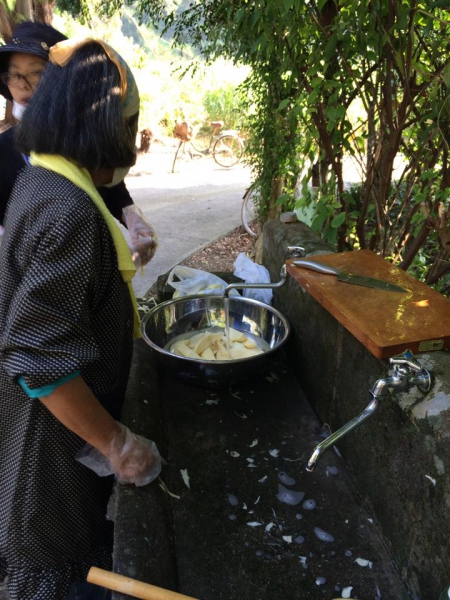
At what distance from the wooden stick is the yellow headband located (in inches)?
46.9

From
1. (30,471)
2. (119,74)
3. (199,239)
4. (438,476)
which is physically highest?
(119,74)

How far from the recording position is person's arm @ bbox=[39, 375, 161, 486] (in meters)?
Answer: 1.18

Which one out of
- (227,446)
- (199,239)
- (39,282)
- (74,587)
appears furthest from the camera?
(199,239)

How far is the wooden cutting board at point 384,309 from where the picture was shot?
4.31 ft

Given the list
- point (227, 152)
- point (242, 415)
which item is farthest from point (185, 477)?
point (227, 152)

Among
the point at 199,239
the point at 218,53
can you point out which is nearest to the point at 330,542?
the point at 218,53

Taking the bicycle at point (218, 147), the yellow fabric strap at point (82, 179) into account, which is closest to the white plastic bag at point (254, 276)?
the yellow fabric strap at point (82, 179)

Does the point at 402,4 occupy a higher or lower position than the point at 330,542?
higher

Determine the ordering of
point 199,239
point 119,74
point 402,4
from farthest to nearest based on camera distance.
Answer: point 199,239
point 402,4
point 119,74

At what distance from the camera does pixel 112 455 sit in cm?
Answer: 137

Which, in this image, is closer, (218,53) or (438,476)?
(438,476)

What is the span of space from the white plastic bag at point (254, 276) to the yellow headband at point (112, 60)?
1.37m

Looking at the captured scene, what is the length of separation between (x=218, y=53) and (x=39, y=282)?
580cm

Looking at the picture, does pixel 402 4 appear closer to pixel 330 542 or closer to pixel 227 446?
pixel 227 446
